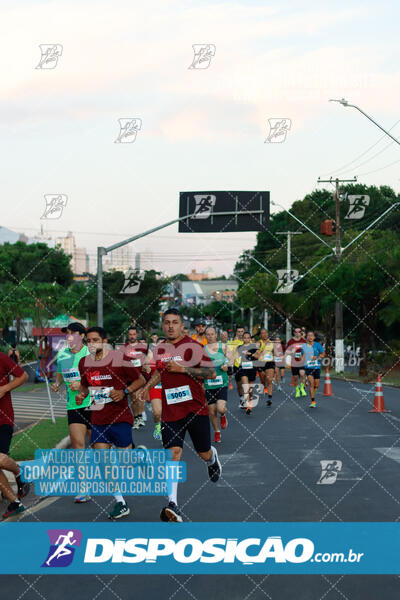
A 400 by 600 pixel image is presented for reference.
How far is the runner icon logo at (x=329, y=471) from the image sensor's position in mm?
10172

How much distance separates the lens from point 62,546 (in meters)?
7.07

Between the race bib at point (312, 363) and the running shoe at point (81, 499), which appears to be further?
the race bib at point (312, 363)

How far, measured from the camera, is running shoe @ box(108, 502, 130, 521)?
813 cm

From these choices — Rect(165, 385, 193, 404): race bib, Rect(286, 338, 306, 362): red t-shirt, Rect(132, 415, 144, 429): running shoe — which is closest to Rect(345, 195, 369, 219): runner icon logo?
Rect(286, 338, 306, 362): red t-shirt

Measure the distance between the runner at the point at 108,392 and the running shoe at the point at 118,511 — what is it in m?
0.65

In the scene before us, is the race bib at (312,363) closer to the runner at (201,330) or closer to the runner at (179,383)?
the runner at (201,330)

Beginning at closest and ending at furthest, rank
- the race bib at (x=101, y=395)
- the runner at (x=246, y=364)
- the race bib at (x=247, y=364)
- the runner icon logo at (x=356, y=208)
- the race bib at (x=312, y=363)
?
the race bib at (x=101, y=395) < the runner at (x=246, y=364) < the race bib at (x=247, y=364) < the race bib at (x=312, y=363) < the runner icon logo at (x=356, y=208)

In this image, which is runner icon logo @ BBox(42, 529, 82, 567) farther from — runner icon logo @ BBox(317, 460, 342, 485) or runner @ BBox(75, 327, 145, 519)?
runner icon logo @ BBox(317, 460, 342, 485)

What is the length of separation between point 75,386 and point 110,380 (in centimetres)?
105

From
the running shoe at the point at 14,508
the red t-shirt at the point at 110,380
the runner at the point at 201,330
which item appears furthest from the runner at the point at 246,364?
the running shoe at the point at 14,508

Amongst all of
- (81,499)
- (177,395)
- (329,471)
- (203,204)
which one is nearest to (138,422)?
(329,471)

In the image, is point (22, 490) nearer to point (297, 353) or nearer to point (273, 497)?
point (273, 497)

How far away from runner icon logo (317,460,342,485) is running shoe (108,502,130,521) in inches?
107
